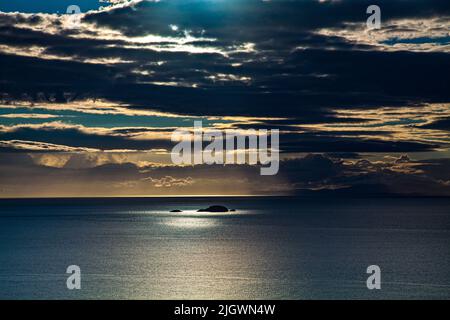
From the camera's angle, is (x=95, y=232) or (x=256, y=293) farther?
(x=95, y=232)

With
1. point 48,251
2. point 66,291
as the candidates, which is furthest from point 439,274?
point 48,251

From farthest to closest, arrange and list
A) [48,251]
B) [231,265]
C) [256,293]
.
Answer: [48,251]
[231,265]
[256,293]

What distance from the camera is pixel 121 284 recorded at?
8706 centimetres

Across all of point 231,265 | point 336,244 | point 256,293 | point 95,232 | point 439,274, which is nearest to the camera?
point 256,293

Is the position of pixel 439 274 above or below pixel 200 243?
below

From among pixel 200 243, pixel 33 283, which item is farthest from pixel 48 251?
pixel 33 283

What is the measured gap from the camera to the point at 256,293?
259 ft
